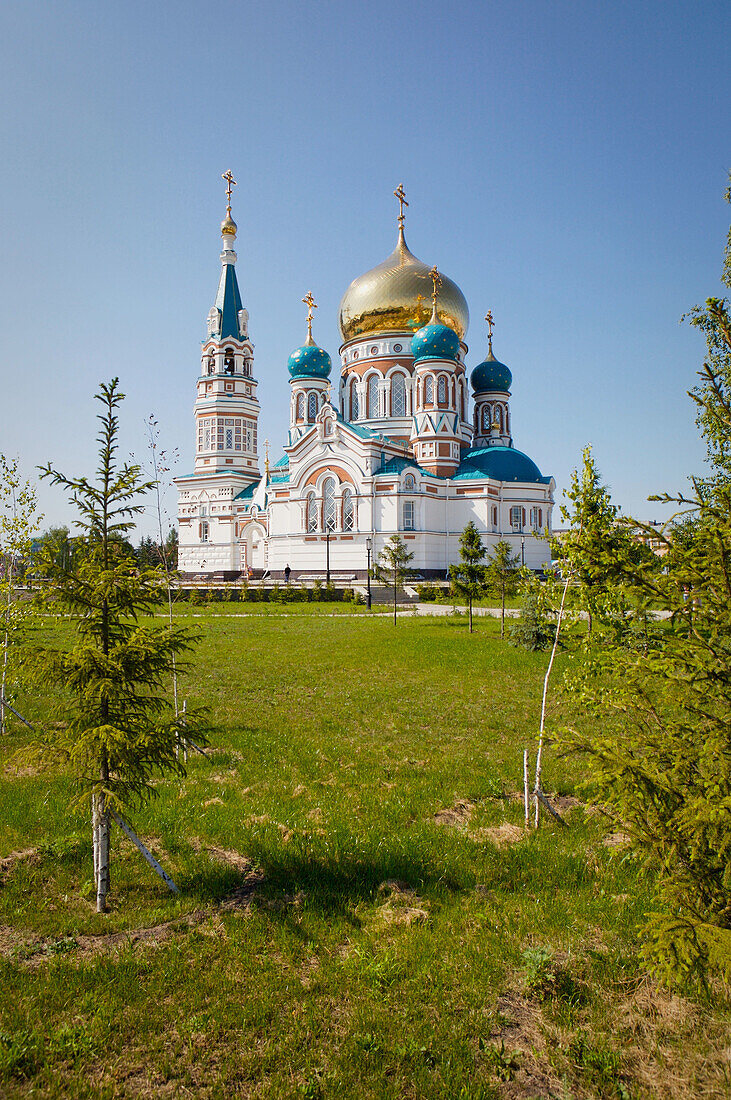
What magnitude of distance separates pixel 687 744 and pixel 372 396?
45.6 meters

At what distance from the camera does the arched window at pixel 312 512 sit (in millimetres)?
43250

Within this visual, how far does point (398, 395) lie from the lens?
155ft

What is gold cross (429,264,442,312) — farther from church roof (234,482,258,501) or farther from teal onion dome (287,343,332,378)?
church roof (234,482,258,501)

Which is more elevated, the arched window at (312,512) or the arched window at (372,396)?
the arched window at (372,396)

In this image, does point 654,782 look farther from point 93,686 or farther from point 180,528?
point 180,528

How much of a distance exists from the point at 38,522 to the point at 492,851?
7.98 meters

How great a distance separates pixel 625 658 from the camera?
4117 mm

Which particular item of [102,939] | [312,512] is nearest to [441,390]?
[312,512]

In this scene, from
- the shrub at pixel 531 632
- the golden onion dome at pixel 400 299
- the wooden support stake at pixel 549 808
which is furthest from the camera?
the golden onion dome at pixel 400 299

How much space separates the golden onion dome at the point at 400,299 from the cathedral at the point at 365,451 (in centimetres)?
10

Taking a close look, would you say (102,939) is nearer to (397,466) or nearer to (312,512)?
(397,466)

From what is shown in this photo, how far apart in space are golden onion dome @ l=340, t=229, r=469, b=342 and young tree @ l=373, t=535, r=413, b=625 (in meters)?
17.3

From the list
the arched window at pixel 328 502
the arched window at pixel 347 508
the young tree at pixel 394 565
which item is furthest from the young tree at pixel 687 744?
the arched window at pixel 328 502

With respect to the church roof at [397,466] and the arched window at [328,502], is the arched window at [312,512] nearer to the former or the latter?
the arched window at [328,502]
